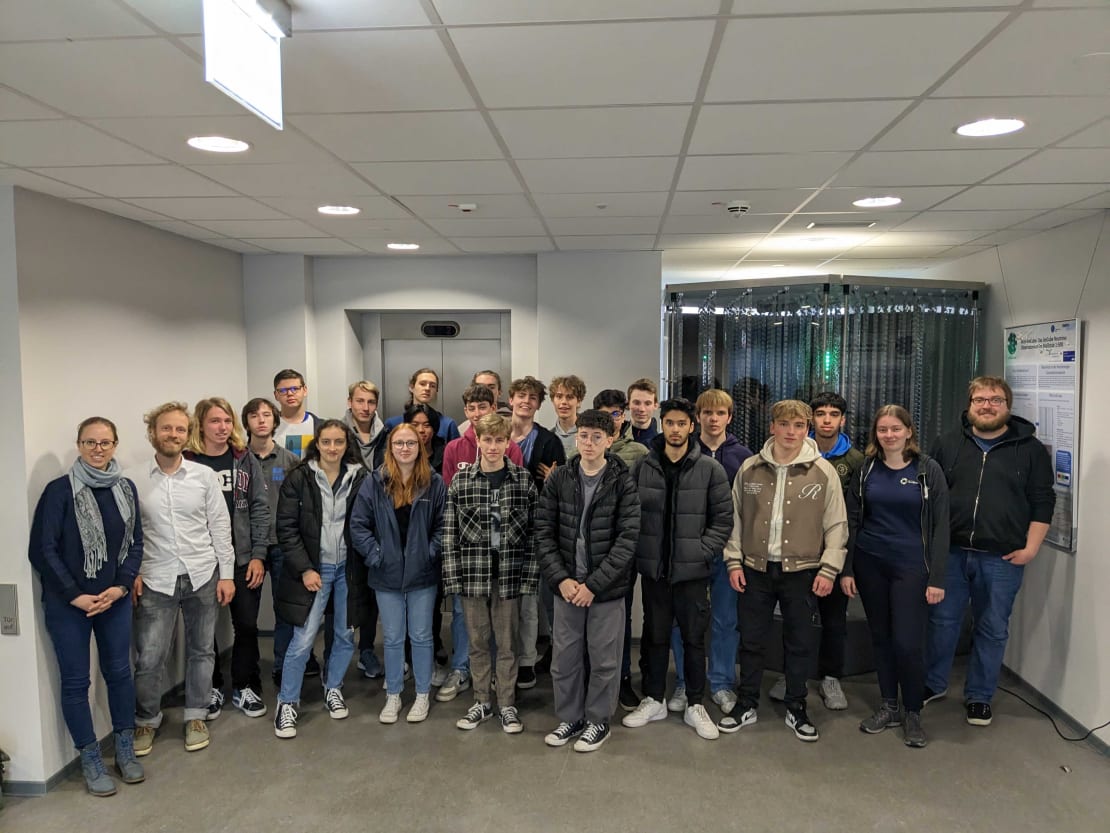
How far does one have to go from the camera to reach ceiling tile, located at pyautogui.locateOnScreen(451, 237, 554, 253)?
195 inches

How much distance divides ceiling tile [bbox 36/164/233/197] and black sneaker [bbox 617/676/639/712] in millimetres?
3180

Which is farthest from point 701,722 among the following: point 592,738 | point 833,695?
point 833,695

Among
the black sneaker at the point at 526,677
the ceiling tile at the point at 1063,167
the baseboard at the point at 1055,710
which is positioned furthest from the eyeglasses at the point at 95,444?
the baseboard at the point at 1055,710

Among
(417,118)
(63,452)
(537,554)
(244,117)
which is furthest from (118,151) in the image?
(537,554)

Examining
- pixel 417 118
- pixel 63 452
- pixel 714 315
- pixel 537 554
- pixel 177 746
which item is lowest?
pixel 177 746

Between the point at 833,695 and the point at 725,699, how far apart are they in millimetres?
611

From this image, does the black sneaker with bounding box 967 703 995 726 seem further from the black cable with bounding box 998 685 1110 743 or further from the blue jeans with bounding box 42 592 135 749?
the blue jeans with bounding box 42 592 135 749

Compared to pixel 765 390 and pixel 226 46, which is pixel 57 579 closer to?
pixel 226 46

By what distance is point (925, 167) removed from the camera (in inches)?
120

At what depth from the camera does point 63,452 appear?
3.39 metres

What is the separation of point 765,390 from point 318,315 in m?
3.47

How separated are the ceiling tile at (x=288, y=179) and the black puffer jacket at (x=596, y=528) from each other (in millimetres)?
1629

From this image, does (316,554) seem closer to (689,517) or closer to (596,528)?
(596,528)

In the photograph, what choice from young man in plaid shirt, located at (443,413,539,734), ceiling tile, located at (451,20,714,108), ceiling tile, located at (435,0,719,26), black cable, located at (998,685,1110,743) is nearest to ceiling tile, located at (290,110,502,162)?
ceiling tile, located at (451,20,714,108)
